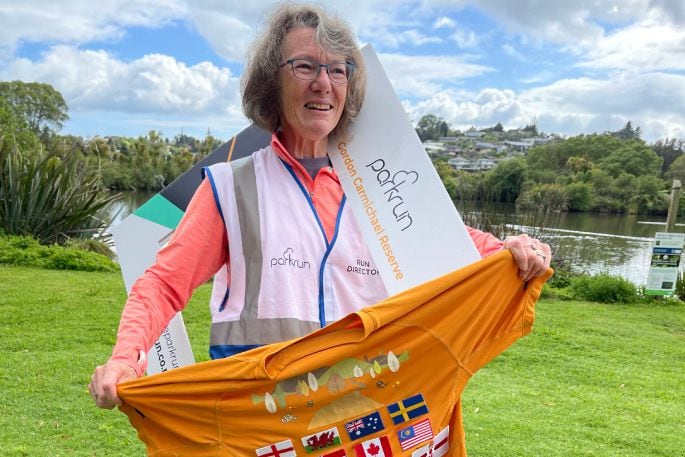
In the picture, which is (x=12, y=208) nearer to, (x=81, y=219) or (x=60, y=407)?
(x=81, y=219)

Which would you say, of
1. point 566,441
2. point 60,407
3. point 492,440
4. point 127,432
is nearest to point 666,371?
point 566,441

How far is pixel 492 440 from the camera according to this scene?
4273 millimetres

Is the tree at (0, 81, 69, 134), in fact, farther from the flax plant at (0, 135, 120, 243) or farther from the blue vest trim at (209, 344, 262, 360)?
the blue vest trim at (209, 344, 262, 360)

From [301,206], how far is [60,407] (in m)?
3.68

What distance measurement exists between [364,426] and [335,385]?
0.13 m

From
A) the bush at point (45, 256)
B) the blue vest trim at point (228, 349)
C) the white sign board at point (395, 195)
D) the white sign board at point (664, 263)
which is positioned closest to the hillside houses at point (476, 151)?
the white sign board at point (664, 263)

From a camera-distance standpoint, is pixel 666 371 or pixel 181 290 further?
pixel 666 371

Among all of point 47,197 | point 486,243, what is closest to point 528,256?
point 486,243

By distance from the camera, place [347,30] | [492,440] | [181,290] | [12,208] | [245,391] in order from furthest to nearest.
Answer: [12,208], [492,440], [347,30], [181,290], [245,391]

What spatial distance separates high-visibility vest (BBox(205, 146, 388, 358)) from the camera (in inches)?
60.3

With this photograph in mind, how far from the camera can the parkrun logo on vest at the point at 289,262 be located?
1546 millimetres

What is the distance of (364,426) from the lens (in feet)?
4.79

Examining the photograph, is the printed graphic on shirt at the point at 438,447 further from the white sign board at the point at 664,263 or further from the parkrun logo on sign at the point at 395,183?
the white sign board at the point at 664,263

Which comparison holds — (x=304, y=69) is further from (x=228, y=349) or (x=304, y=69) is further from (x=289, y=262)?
(x=228, y=349)
